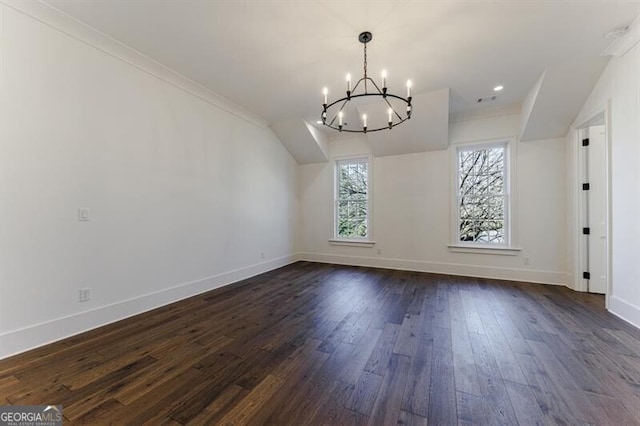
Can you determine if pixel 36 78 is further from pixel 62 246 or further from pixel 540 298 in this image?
pixel 540 298

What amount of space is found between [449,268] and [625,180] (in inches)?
106

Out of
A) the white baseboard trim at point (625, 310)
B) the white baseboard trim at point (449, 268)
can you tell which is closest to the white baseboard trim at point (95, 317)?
the white baseboard trim at point (449, 268)

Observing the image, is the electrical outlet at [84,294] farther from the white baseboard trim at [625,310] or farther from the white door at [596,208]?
the white door at [596,208]

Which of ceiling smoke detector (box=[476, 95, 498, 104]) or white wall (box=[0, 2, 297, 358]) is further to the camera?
ceiling smoke detector (box=[476, 95, 498, 104])

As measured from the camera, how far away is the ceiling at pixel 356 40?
7.55 ft

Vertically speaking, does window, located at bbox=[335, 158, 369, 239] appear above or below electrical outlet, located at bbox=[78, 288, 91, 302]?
above

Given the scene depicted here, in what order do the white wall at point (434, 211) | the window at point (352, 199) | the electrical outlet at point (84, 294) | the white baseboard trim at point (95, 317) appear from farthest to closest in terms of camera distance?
the window at point (352, 199), the white wall at point (434, 211), the electrical outlet at point (84, 294), the white baseboard trim at point (95, 317)

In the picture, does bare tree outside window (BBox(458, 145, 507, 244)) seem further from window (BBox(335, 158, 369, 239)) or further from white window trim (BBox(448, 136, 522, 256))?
window (BBox(335, 158, 369, 239))

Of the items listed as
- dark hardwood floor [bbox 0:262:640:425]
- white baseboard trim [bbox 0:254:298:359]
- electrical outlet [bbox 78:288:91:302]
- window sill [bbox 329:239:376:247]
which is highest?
window sill [bbox 329:239:376:247]

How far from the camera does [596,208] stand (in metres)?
3.69

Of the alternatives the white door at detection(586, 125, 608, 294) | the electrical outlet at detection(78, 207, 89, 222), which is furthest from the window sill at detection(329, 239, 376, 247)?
the electrical outlet at detection(78, 207, 89, 222)

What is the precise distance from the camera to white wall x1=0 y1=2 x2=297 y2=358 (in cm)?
220

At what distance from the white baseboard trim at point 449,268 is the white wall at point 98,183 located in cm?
250

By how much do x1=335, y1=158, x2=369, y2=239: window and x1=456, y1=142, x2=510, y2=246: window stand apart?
6.14 feet
